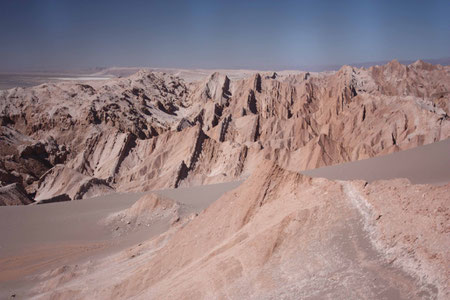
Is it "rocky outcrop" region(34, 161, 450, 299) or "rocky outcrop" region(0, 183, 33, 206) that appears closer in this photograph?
"rocky outcrop" region(34, 161, 450, 299)

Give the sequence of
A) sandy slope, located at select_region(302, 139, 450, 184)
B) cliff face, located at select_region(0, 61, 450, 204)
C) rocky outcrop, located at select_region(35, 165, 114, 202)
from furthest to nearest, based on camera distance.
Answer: cliff face, located at select_region(0, 61, 450, 204), rocky outcrop, located at select_region(35, 165, 114, 202), sandy slope, located at select_region(302, 139, 450, 184)

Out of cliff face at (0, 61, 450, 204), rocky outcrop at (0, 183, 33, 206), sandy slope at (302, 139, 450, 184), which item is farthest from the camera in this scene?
cliff face at (0, 61, 450, 204)

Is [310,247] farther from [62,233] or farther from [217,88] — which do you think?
[217,88]

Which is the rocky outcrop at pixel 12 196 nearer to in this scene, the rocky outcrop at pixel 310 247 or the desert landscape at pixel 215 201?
the desert landscape at pixel 215 201

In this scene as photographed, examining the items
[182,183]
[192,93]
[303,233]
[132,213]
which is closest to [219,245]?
[303,233]

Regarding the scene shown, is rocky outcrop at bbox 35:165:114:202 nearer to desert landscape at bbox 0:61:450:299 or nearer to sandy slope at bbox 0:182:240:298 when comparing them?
desert landscape at bbox 0:61:450:299

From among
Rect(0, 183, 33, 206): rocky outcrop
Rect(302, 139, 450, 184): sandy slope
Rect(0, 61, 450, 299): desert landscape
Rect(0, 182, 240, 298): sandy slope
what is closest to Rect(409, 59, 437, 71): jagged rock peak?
Rect(0, 61, 450, 299): desert landscape

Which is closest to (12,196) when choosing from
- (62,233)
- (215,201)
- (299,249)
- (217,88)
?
(62,233)

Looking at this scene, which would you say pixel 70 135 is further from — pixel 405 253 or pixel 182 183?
pixel 405 253
